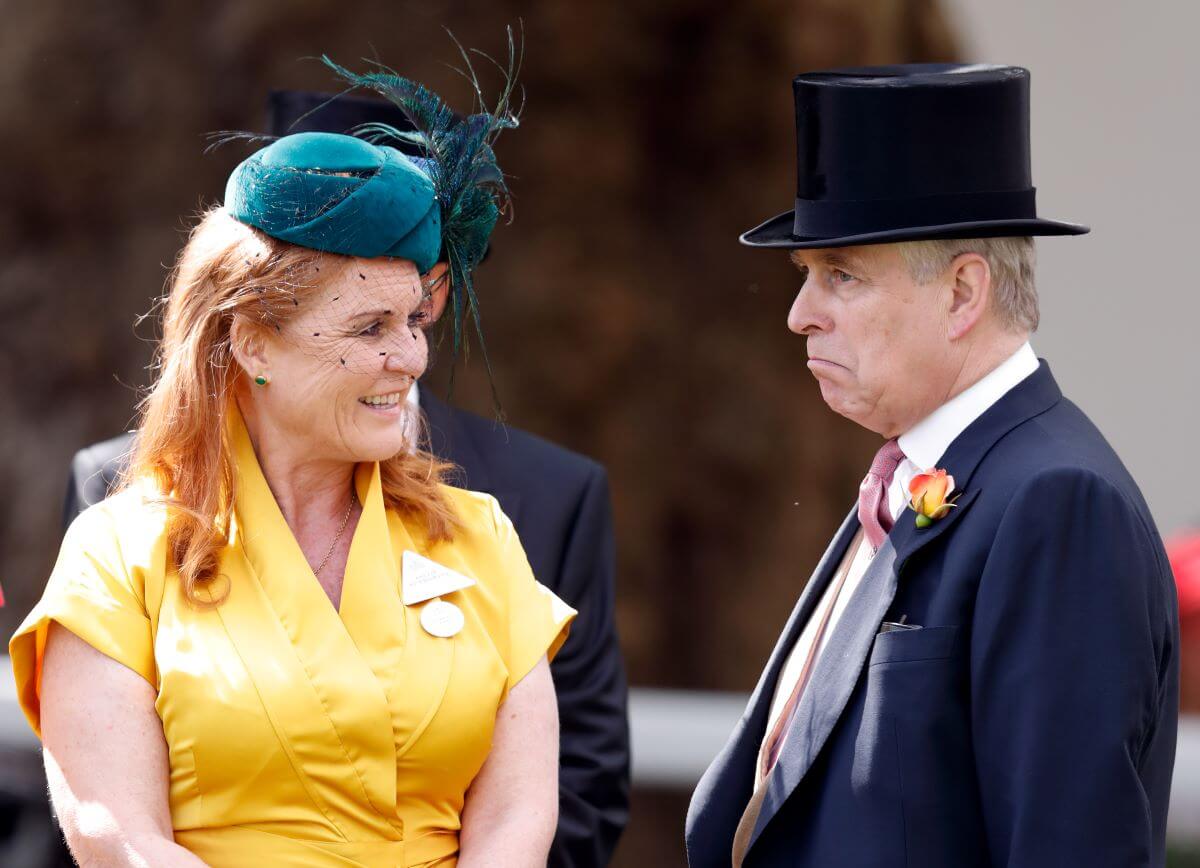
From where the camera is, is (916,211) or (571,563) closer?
(916,211)

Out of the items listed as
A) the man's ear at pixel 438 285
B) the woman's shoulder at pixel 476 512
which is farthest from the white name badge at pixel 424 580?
the man's ear at pixel 438 285

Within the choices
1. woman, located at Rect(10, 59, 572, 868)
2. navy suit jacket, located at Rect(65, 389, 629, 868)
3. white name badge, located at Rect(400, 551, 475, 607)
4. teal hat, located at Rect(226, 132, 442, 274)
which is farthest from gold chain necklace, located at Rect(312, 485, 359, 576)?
navy suit jacket, located at Rect(65, 389, 629, 868)

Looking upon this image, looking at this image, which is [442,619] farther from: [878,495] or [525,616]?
[878,495]

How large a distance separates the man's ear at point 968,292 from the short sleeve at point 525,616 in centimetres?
72

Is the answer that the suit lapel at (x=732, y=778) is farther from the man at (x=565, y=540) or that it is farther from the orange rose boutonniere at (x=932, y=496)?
the man at (x=565, y=540)

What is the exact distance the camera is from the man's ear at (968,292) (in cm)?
246

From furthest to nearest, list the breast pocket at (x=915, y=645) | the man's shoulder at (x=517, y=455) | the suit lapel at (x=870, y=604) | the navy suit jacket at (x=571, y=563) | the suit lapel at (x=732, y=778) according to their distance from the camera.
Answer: the man's shoulder at (x=517, y=455) → the navy suit jacket at (x=571, y=563) → the suit lapel at (x=732, y=778) → the suit lapel at (x=870, y=604) → the breast pocket at (x=915, y=645)

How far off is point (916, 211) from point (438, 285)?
75 cm

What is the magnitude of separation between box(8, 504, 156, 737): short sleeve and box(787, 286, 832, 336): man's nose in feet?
3.33

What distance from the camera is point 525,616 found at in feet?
8.66

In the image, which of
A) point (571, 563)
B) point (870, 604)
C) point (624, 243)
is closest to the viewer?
point (870, 604)

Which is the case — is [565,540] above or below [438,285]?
below

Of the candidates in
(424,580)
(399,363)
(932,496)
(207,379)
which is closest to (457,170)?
(399,363)

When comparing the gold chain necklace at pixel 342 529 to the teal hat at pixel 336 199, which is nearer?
the teal hat at pixel 336 199
